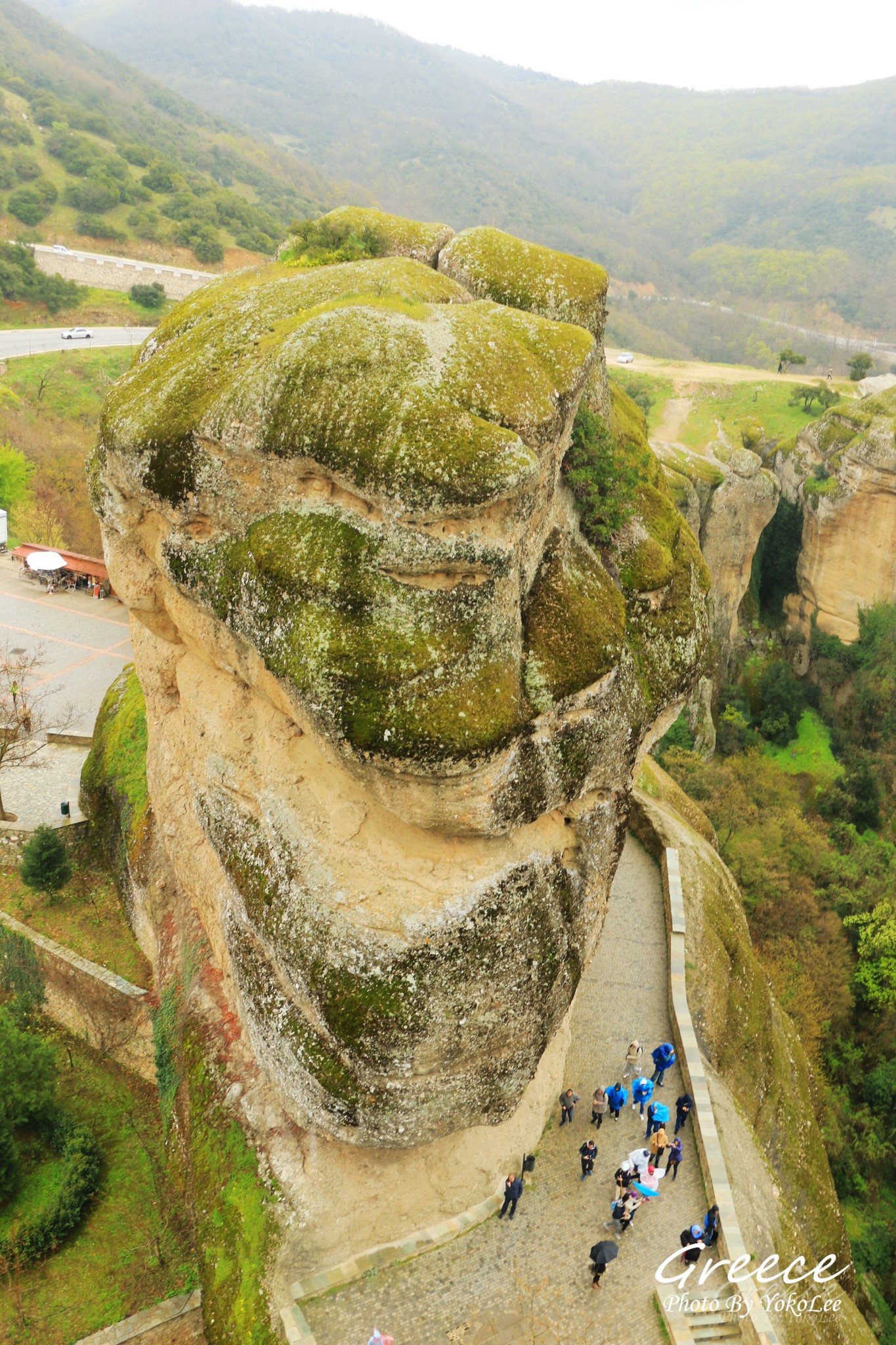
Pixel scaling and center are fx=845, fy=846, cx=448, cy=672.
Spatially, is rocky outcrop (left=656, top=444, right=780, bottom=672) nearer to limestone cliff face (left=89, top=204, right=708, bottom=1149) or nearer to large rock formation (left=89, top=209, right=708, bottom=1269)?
large rock formation (left=89, top=209, right=708, bottom=1269)

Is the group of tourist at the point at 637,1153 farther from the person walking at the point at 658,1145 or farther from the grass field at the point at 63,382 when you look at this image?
the grass field at the point at 63,382

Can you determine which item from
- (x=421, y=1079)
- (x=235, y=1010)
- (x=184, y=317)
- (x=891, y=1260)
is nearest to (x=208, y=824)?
(x=235, y=1010)

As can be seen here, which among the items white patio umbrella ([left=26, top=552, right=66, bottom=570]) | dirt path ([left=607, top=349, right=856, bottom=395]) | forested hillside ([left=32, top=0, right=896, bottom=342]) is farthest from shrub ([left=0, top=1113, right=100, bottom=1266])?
forested hillside ([left=32, top=0, right=896, bottom=342])

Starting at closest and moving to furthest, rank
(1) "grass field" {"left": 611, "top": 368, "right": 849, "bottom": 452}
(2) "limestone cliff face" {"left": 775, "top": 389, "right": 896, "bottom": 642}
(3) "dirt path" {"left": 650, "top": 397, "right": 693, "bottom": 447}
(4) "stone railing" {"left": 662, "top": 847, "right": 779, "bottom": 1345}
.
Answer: (4) "stone railing" {"left": 662, "top": 847, "right": 779, "bottom": 1345}, (2) "limestone cliff face" {"left": 775, "top": 389, "right": 896, "bottom": 642}, (1) "grass field" {"left": 611, "top": 368, "right": 849, "bottom": 452}, (3) "dirt path" {"left": 650, "top": 397, "right": 693, "bottom": 447}

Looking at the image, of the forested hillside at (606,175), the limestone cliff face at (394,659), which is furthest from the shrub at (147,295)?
the forested hillside at (606,175)

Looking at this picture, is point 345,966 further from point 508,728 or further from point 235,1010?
point 235,1010

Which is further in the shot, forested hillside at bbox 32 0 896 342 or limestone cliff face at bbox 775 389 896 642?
forested hillside at bbox 32 0 896 342

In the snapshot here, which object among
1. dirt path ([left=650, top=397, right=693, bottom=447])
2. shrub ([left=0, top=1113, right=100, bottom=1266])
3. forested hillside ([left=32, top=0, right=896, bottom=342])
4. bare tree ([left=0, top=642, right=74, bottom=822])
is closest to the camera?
shrub ([left=0, top=1113, right=100, bottom=1266])
